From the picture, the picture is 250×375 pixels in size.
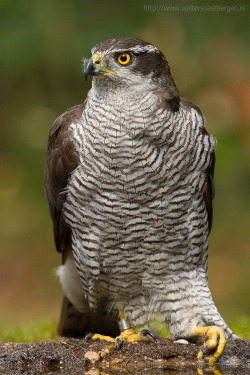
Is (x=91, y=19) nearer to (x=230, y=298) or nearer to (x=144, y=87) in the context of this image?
(x=230, y=298)

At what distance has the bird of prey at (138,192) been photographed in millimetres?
4895

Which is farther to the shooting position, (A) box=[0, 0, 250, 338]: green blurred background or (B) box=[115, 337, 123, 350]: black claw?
(A) box=[0, 0, 250, 338]: green blurred background

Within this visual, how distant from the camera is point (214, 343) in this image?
4.70 meters

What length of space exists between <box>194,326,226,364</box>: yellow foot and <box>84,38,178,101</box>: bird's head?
1545mm

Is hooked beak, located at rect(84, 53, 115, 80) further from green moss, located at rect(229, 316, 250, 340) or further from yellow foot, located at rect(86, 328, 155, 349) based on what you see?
green moss, located at rect(229, 316, 250, 340)

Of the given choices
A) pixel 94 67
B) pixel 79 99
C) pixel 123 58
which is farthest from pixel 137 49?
pixel 79 99

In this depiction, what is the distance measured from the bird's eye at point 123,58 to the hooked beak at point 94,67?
0.35 feet

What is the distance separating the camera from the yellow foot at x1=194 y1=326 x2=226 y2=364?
4641 millimetres

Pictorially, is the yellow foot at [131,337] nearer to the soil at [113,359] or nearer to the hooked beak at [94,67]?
the soil at [113,359]

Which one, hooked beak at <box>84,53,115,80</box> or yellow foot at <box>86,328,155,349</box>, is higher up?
hooked beak at <box>84,53,115,80</box>

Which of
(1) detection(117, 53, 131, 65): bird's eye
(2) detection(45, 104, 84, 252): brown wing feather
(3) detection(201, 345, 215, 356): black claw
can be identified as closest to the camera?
(3) detection(201, 345, 215, 356): black claw

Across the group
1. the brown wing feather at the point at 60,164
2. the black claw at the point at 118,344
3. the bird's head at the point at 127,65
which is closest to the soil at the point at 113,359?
the black claw at the point at 118,344

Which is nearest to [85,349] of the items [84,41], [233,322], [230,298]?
[233,322]

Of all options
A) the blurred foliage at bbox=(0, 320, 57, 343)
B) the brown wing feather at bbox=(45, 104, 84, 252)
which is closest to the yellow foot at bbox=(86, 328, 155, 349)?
the brown wing feather at bbox=(45, 104, 84, 252)
